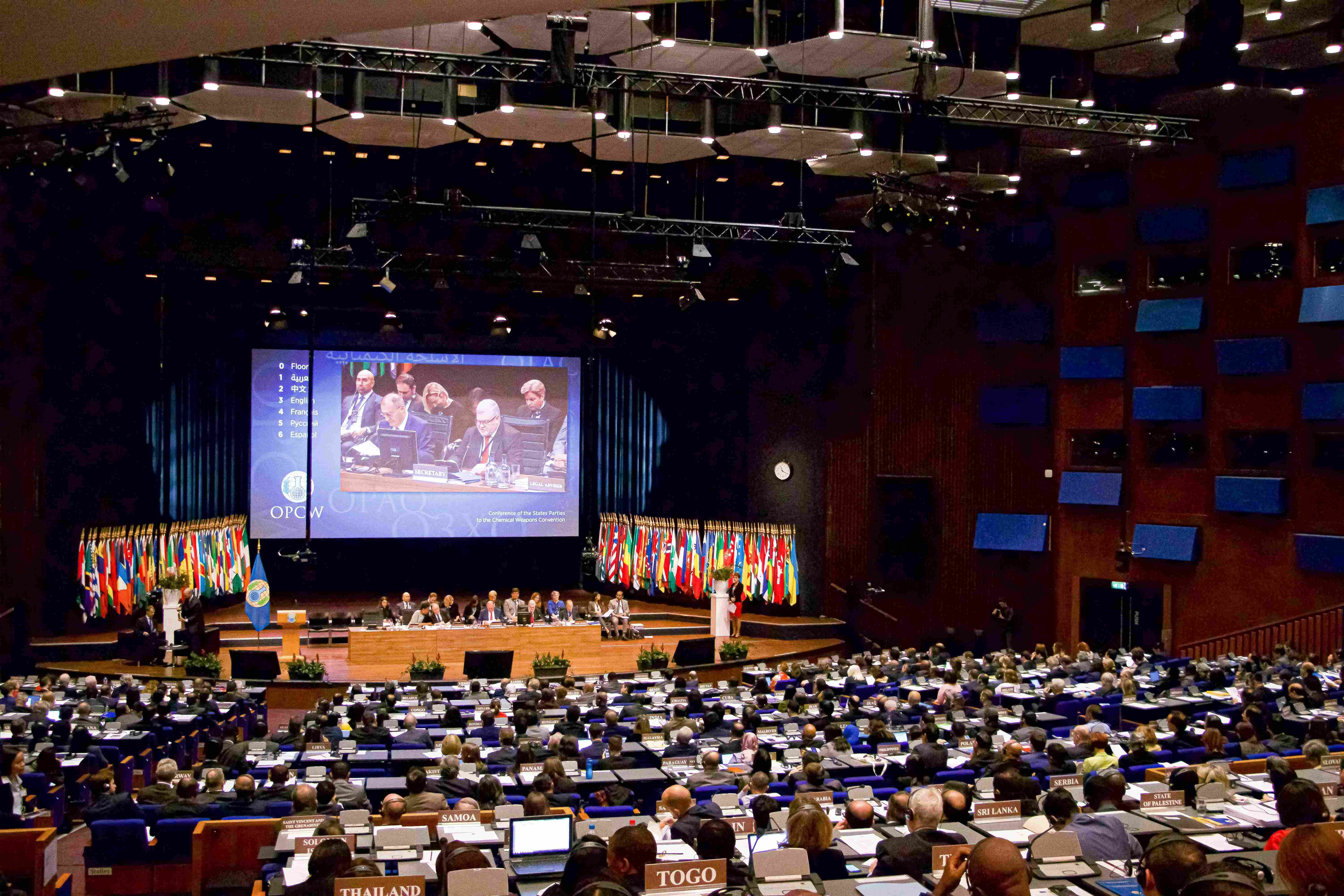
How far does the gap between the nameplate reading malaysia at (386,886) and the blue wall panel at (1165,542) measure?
1717 cm

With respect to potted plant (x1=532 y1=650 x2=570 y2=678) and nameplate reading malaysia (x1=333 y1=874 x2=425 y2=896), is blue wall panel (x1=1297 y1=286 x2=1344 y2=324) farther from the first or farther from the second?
nameplate reading malaysia (x1=333 y1=874 x2=425 y2=896)

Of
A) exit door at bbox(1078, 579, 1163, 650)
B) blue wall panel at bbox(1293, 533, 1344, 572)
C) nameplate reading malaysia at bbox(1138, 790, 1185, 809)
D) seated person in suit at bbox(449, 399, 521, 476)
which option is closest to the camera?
nameplate reading malaysia at bbox(1138, 790, 1185, 809)

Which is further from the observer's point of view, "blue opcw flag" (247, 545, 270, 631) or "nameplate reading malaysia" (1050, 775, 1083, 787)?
"blue opcw flag" (247, 545, 270, 631)

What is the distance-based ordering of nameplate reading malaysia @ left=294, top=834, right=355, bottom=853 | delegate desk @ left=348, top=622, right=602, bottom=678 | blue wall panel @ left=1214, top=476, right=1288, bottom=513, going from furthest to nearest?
1. delegate desk @ left=348, top=622, right=602, bottom=678
2. blue wall panel @ left=1214, top=476, right=1288, bottom=513
3. nameplate reading malaysia @ left=294, top=834, right=355, bottom=853

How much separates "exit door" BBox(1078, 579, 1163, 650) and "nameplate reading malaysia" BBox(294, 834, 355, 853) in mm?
16296

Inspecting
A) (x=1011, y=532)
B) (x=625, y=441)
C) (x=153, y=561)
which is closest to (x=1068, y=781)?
(x=1011, y=532)

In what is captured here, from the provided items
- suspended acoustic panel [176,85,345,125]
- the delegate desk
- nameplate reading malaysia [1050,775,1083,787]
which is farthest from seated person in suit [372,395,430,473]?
nameplate reading malaysia [1050,775,1083,787]

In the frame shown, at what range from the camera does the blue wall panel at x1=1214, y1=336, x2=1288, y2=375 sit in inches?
717

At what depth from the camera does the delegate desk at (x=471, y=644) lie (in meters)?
19.0

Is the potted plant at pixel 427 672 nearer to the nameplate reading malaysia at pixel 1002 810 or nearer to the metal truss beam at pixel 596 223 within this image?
the metal truss beam at pixel 596 223

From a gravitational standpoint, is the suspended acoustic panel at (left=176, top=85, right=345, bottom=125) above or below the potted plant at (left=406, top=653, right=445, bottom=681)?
above

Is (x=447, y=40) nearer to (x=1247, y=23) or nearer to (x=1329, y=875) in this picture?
(x=1247, y=23)

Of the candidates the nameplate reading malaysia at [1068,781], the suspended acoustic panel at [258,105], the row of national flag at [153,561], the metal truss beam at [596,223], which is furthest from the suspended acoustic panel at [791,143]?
the row of national flag at [153,561]

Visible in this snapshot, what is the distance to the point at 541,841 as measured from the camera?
6320 millimetres
